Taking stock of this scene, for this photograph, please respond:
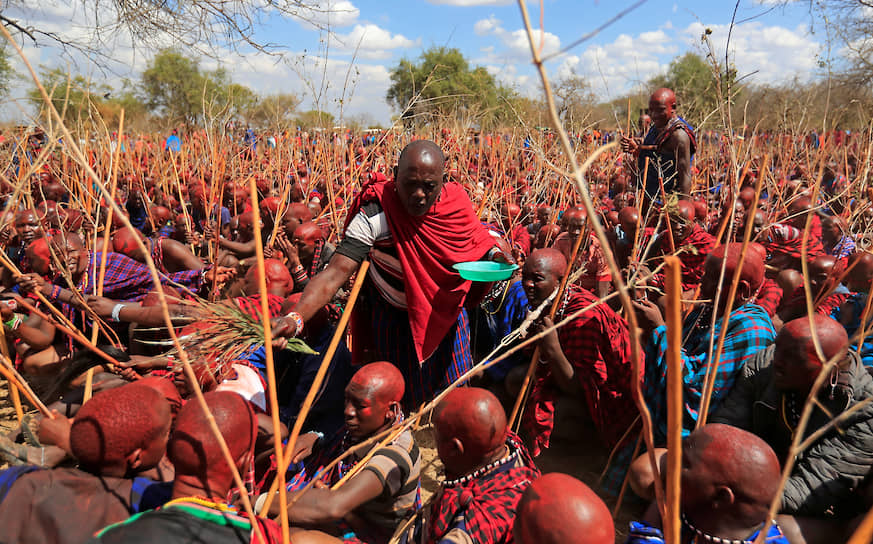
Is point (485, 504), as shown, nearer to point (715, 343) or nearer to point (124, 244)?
point (715, 343)

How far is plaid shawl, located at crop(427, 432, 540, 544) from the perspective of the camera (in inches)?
63.0

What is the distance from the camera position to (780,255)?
414cm

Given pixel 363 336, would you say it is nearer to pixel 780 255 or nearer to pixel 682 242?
pixel 682 242

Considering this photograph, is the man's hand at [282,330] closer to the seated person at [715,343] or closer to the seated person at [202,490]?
the seated person at [202,490]

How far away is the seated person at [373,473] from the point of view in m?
1.85

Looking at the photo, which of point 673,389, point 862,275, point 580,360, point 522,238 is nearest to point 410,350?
point 580,360

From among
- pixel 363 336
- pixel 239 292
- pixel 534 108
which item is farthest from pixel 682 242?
pixel 534 108

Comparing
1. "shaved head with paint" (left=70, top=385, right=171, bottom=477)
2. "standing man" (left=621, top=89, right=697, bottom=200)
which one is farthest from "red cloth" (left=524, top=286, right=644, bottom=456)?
"standing man" (left=621, top=89, right=697, bottom=200)

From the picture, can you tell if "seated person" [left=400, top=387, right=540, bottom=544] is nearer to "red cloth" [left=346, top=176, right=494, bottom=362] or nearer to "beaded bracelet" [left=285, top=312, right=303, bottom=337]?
"beaded bracelet" [left=285, top=312, right=303, bottom=337]

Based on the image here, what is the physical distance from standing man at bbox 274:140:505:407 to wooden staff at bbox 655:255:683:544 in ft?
5.57

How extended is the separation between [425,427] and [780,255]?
9.86 ft

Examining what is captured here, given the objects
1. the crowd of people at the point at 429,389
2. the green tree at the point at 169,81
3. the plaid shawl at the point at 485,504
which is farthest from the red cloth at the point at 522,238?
the green tree at the point at 169,81

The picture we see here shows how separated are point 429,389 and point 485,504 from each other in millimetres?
1264

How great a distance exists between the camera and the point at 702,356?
2.36 metres
